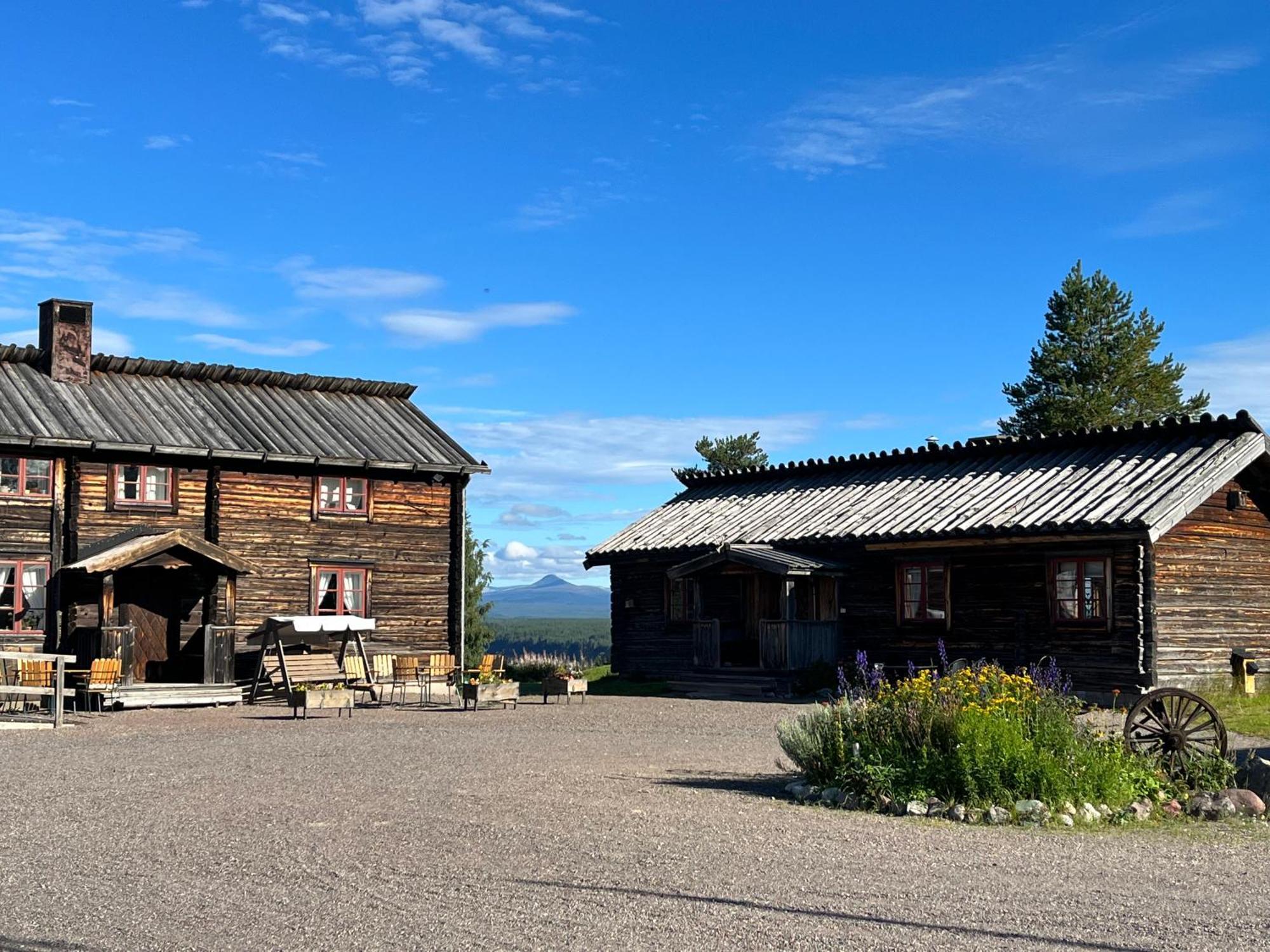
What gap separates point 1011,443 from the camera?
32.1 m

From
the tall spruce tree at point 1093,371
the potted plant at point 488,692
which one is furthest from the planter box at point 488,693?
the tall spruce tree at point 1093,371

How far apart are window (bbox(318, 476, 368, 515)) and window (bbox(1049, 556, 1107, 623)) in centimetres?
1508

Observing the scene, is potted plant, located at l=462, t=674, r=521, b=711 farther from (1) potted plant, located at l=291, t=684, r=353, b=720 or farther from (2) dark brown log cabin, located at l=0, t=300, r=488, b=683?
(2) dark brown log cabin, located at l=0, t=300, r=488, b=683

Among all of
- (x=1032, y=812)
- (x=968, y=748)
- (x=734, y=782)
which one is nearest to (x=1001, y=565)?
(x=734, y=782)

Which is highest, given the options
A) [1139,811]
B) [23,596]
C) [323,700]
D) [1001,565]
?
[1001,565]

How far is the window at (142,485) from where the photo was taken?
30047 mm

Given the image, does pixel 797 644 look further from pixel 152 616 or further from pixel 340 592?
pixel 152 616

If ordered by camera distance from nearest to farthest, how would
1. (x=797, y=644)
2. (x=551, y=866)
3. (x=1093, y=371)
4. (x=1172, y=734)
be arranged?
1. (x=551, y=866)
2. (x=1172, y=734)
3. (x=797, y=644)
4. (x=1093, y=371)

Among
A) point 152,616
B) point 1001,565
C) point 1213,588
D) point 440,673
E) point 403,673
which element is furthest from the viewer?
point 440,673

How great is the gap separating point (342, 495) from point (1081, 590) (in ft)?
A: 52.3

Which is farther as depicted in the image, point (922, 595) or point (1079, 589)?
point (922, 595)

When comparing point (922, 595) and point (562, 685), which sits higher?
point (922, 595)

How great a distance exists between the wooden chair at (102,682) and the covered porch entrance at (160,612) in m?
0.27

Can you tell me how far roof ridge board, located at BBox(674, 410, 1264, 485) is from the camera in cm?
2808
